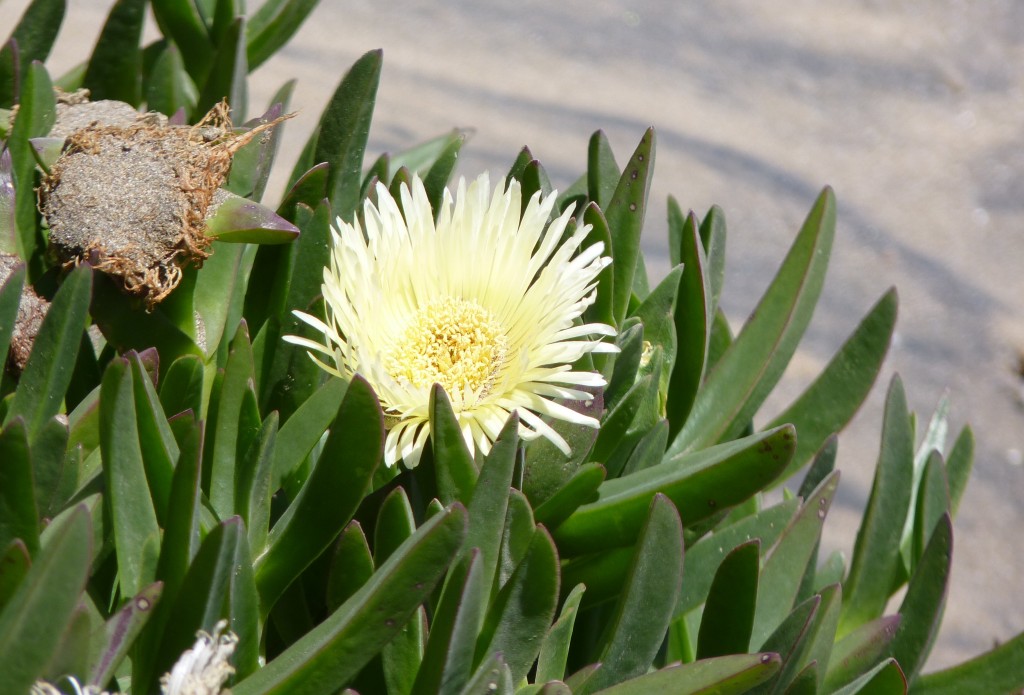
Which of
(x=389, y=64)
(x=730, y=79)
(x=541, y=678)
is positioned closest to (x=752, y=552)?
(x=541, y=678)

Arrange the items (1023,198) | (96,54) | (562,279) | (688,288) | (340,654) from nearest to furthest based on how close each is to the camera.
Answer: (340,654), (562,279), (688,288), (96,54), (1023,198)

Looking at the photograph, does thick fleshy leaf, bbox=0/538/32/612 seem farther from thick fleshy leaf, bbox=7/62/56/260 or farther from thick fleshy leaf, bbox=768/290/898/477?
thick fleshy leaf, bbox=768/290/898/477

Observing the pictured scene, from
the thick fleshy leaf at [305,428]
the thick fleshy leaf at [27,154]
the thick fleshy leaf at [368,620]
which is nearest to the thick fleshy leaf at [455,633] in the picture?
the thick fleshy leaf at [368,620]

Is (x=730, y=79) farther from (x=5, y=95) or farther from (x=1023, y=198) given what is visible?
(x=5, y=95)

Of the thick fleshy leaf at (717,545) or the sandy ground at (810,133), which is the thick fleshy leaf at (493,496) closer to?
the thick fleshy leaf at (717,545)

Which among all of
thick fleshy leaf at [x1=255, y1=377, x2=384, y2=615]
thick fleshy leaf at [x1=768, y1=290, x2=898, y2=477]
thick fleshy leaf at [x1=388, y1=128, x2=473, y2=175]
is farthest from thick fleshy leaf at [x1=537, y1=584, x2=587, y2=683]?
thick fleshy leaf at [x1=388, y1=128, x2=473, y2=175]
